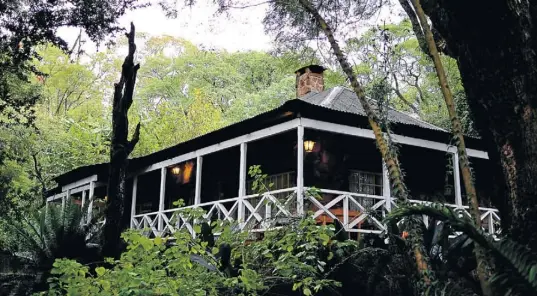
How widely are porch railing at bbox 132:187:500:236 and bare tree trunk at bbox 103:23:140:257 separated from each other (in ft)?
1.84

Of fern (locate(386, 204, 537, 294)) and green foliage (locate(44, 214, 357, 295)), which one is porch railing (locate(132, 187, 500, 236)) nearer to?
green foliage (locate(44, 214, 357, 295))

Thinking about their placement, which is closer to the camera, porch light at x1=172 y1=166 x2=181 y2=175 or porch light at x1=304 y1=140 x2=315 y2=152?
porch light at x1=304 y1=140 x2=315 y2=152

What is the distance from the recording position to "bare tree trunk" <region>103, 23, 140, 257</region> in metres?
7.67

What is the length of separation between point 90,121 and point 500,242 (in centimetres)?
2253

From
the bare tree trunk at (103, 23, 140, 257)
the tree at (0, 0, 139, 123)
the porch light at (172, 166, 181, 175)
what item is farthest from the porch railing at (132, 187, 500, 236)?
the tree at (0, 0, 139, 123)

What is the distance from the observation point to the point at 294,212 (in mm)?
7918

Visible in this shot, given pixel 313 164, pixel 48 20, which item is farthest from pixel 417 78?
pixel 48 20

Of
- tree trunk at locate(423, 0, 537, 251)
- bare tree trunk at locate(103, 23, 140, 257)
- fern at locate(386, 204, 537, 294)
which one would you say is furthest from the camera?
bare tree trunk at locate(103, 23, 140, 257)

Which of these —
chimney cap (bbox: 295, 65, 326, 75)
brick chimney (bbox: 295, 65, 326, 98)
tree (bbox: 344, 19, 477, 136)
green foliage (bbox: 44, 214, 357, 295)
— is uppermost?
tree (bbox: 344, 19, 477, 136)

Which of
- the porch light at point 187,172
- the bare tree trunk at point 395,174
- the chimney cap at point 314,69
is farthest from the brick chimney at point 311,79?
the bare tree trunk at point 395,174

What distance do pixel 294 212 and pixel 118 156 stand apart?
2710 millimetres

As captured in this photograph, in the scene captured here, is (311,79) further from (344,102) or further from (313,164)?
(313,164)

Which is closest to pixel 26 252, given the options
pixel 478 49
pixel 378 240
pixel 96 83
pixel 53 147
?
pixel 378 240

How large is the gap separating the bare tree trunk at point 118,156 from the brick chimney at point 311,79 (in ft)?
24.7
